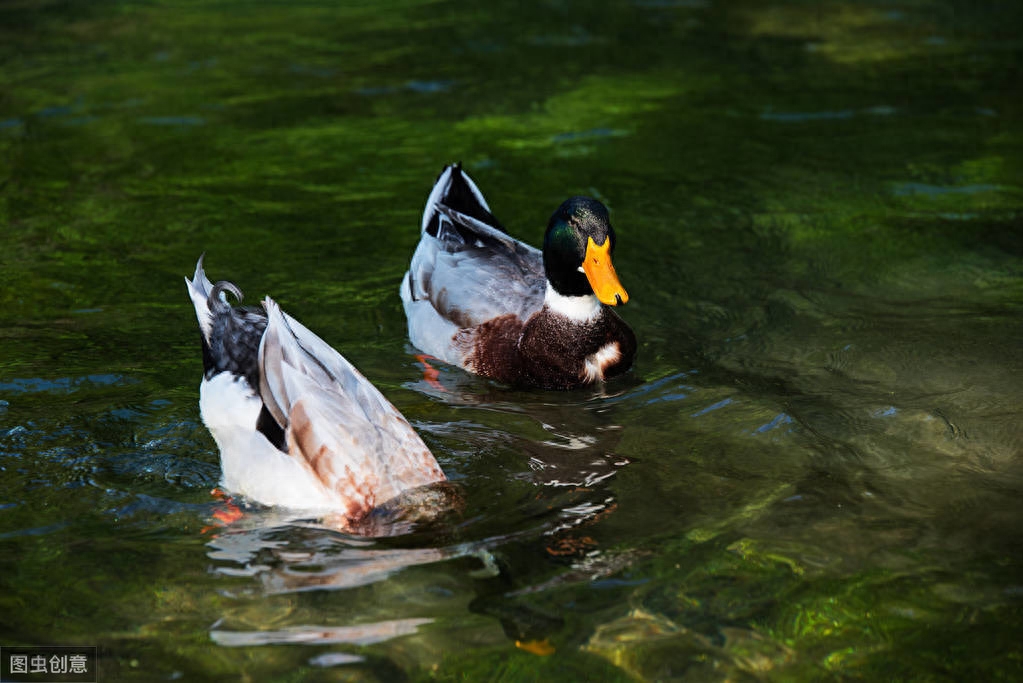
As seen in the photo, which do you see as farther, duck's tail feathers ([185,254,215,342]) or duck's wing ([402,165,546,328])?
duck's wing ([402,165,546,328])

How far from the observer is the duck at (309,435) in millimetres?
5395

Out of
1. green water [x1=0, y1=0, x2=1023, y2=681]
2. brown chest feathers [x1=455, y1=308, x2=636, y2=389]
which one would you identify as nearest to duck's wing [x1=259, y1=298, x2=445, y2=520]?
green water [x1=0, y1=0, x2=1023, y2=681]

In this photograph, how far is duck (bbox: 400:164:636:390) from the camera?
279 inches

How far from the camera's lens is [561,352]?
7203 mm

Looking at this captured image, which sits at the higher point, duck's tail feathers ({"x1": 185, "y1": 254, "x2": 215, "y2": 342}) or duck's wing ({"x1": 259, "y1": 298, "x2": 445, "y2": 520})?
duck's tail feathers ({"x1": 185, "y1": 254, "x2": 215, "y2": 342})

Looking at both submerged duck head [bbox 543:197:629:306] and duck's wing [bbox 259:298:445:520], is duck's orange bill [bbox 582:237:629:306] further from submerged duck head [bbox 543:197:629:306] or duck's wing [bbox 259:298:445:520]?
duck's wing [bbox 259:298:445:520]

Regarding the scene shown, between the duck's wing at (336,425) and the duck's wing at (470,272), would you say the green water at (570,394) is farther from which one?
the duck's wing at (470,272)

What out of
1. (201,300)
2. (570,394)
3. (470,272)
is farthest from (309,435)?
(470,272)

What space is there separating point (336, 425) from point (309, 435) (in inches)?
5.0

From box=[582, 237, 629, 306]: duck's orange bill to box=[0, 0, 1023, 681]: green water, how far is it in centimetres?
59

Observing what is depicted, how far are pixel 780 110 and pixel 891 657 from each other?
7743mm

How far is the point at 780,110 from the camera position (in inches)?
448

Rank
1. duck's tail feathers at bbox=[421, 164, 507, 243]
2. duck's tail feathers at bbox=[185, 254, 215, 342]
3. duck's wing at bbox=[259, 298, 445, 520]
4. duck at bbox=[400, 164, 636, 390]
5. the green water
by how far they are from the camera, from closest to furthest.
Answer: the green water
duck's wing at bbox=[259, 298, 445, 520]
duck's tail feathers at bbox=[185, 254, 215, 342]
duck at bbox=[400, 164, 636, 390]
duck's tail feathers at bbox=[421, 164, 507, 243]

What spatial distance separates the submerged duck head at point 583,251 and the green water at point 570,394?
61 centimetres
